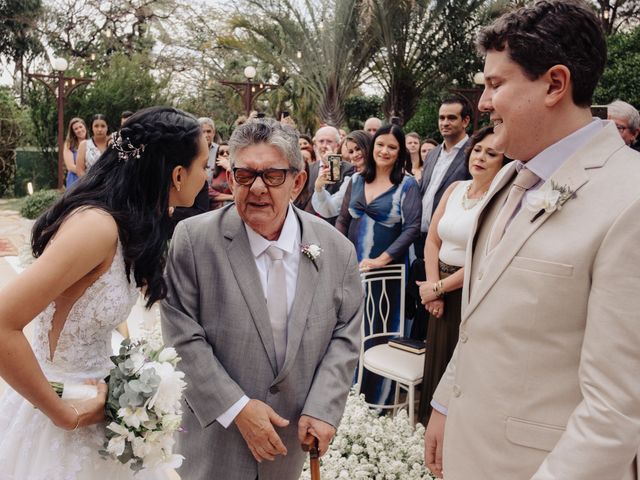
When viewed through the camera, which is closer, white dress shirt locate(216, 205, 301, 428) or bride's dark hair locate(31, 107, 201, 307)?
bride's dark hair locate(31, 107, 201, 307)

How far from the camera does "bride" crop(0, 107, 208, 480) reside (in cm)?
180

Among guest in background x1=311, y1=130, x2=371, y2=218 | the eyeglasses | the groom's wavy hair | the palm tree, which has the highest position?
the palm tree

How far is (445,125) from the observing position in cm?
515

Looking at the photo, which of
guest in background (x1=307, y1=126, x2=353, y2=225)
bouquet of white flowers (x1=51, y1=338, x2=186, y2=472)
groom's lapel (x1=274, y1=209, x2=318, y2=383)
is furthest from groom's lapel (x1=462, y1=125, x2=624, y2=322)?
guest in background (x1=307, y1=126, x2=353, y2=225)

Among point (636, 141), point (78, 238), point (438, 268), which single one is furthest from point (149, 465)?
point (636, 141)

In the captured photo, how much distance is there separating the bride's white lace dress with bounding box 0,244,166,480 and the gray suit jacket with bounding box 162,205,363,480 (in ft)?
0.64

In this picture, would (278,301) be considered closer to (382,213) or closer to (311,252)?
(311,252)

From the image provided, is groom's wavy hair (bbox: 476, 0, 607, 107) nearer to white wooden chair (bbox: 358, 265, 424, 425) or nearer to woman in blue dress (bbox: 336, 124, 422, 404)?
white wooden chair (bbox: 358, 265, 424, 425)

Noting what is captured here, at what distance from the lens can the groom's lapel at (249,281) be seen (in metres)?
2.00

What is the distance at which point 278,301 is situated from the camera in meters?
2.08

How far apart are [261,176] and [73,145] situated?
9665mm

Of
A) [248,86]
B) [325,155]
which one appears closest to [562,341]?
[325,155]

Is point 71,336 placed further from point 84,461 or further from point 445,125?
point 445,125

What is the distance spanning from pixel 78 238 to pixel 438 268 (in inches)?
104
